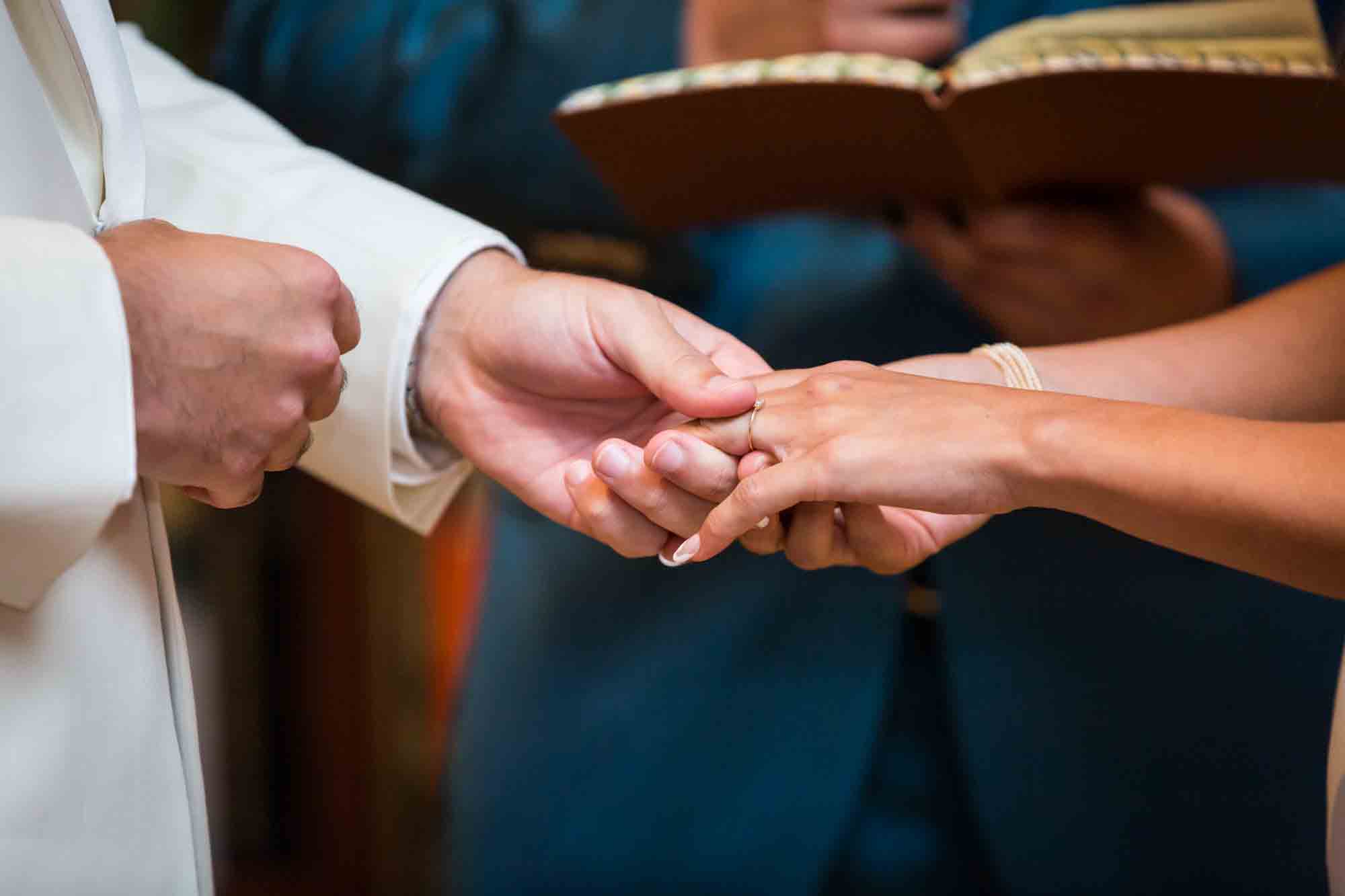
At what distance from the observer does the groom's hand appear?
0.83 m

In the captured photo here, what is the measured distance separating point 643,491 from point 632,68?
2.40 ft

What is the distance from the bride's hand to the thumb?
2 centimetres

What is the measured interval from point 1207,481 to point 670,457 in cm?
33

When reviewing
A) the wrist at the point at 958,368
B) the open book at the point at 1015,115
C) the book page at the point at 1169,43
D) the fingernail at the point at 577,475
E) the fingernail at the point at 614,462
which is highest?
the book page at the point at 1169,43

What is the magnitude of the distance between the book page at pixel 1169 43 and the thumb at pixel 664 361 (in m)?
0.28

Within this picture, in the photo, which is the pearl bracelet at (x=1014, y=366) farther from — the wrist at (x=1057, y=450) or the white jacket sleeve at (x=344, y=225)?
the white jacket sleeve at (x=344, y=225)

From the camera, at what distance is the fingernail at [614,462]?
2.66 ft

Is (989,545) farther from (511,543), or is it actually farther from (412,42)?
(412,42)

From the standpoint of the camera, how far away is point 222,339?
24.5 inches

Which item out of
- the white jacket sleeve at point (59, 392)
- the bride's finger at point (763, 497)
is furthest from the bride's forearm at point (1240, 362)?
the white jacket sleeve at point (59, 392)

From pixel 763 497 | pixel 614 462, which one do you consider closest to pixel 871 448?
pixel 763 497

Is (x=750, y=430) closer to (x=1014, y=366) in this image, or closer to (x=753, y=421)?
(x=753, y=421)

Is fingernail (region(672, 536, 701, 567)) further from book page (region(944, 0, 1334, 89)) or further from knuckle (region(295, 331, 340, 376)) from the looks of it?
book page (region(944, 0, 1334, 89))

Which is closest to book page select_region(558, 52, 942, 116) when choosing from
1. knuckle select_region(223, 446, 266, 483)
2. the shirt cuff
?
the shirt cuff
